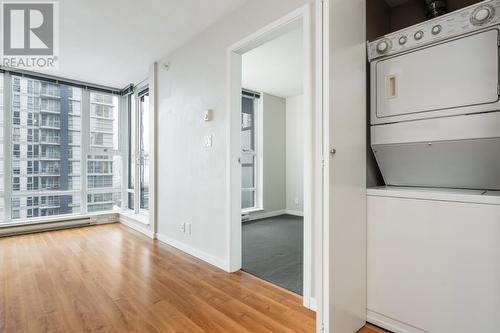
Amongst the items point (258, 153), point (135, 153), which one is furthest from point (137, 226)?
point (258, 153)

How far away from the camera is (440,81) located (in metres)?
1.42

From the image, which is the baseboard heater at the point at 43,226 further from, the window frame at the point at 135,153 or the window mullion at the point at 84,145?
the window frame at the point at 135,153

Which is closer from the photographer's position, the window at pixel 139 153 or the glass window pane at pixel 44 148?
the glass window pane at pixel 44 148

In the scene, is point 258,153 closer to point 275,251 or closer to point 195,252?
point 275,251

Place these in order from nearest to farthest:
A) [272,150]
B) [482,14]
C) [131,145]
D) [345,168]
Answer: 1. [482,14]
2. [345,168]
3. [131,145]
4. [272,150]

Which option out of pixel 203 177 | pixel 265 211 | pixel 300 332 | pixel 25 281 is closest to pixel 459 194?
pixel 300 332

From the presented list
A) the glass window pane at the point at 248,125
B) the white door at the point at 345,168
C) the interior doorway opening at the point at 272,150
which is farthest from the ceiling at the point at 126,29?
the glass window pane at the point at 248,125

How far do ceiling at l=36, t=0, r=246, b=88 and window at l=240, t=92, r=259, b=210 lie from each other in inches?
78.7

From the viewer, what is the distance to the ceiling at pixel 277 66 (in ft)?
9.89

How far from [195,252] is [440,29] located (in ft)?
A: 9.25

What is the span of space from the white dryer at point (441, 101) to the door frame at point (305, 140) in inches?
16.2

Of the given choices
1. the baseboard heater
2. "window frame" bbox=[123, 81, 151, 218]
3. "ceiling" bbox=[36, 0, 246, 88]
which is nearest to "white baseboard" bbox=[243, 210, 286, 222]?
"window frame" bbox=[123, 81, 151, 218]

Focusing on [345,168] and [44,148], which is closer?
[345,168]

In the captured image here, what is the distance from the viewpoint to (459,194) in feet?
4.26
